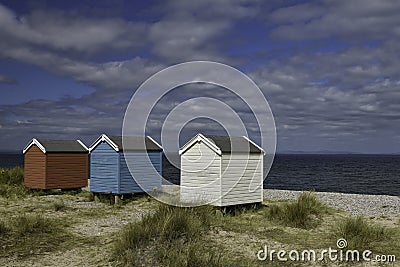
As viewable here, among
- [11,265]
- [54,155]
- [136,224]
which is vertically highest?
[54,155]

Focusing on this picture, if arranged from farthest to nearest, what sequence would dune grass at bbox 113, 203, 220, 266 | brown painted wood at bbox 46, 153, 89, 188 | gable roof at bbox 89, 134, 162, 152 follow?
brown painted wood at bbox 46, 153, 89, 188 → gable roof at bbox 89, 134, 162, 152 → dune grass at bbox 113, 203, 220, 266

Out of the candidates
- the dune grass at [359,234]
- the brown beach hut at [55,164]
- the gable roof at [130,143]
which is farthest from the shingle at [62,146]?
the dune grass at [359,234]

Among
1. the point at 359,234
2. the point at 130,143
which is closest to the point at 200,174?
the point at 130,143

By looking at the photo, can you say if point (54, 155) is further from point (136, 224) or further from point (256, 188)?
point (136, 224)

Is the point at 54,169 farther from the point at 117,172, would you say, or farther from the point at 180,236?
the point at 180,236

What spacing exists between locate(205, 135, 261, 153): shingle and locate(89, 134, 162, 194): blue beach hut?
4471 millimetres

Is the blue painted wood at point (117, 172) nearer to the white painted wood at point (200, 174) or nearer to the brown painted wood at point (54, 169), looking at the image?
the brown painted wood at point (54, 169)

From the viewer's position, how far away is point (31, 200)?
19.9 metres

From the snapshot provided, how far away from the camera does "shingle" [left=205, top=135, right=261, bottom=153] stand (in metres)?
15.8

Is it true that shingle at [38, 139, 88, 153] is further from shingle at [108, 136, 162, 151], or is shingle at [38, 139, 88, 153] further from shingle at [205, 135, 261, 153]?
shingle at [205, 135, 261, 153]

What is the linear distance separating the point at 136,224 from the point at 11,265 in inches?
111

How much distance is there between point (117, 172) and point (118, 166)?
10.7 inches

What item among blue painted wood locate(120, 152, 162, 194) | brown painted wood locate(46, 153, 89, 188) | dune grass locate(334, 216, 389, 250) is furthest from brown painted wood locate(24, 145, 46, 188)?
dune grass locate(334, 216, 389, 250)

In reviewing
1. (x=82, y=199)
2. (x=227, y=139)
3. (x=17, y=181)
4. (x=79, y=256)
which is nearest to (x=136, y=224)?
(x=79, y=256)
